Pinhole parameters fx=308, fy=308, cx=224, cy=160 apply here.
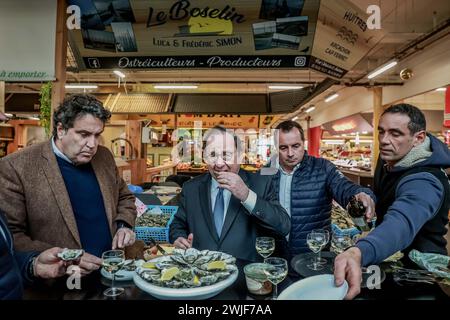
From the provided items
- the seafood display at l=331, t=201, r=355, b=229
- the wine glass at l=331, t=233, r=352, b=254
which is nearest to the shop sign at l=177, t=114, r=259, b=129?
the seafood display at l=331, t=201, r=355, b=229

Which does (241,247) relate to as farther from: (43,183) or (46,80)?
(46,80)

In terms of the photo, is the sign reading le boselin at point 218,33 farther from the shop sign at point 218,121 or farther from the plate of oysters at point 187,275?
the shop sign at point 218,121

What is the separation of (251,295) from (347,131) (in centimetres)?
→ 1295

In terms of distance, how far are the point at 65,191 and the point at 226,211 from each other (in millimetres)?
1020

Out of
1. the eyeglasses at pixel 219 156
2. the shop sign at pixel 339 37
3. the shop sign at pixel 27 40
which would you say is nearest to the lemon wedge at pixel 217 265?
the eyeglasses at pixel 219 156

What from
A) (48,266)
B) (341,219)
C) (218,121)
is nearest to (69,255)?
(48,266)

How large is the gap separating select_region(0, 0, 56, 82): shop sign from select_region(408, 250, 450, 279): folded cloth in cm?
321

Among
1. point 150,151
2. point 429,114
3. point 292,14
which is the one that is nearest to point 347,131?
point 429,114

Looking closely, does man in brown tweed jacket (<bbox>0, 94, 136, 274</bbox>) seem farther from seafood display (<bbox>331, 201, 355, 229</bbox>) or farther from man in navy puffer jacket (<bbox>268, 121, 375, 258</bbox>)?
seafood display (<bbox>331, 201, 355, 229</bbox>)

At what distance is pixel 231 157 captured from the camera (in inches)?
78.2

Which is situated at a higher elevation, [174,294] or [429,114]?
[429,114]

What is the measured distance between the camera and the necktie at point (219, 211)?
2.00m

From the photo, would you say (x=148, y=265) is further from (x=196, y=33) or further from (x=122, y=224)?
(x=196, y=33)

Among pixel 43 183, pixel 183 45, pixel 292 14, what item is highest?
pixel 292 14
